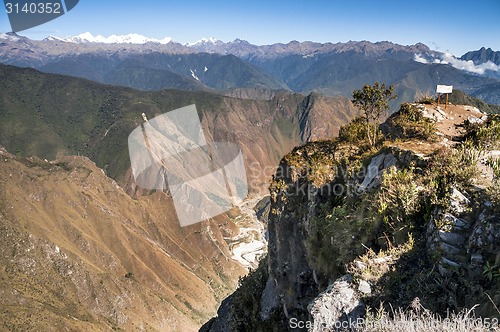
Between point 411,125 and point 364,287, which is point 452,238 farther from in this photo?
point 411,125

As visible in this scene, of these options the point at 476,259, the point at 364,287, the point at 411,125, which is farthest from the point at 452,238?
the point at 411,125

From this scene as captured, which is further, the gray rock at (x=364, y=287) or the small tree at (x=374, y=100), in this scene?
the small tree at (x=374, y=100)

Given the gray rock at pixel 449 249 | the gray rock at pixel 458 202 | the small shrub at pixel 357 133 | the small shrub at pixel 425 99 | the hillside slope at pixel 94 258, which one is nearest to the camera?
the gray rock at pixel 449 249

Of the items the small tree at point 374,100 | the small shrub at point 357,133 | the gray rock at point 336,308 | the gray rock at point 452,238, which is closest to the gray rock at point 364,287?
the gray rock at point 336,308

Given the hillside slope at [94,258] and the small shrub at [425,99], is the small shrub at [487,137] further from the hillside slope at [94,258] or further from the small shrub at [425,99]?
the hillside slope at [94,258]

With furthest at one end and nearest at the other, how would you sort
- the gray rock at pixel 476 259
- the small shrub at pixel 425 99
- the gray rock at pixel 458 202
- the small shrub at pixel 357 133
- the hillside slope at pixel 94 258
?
the hillside slope at pixel 94 258
the small shrub at pixel 425 99
the small shrub at pixel 357 133
the gray rock at pixel 458 202
the gray rock at pixel 476 259

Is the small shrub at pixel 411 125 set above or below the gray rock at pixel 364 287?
above

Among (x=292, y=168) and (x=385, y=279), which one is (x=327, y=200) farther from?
(x=385, y=279)

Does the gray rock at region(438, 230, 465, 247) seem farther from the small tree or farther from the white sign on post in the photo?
the small tree

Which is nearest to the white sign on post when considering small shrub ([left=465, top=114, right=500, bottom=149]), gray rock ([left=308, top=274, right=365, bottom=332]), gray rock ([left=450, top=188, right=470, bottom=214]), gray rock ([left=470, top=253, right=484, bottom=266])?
small shrub ([left=465, top=114, right=500, bottom=149])

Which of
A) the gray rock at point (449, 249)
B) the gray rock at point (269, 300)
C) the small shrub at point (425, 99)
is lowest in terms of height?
the gray rock at point (269, 300)
